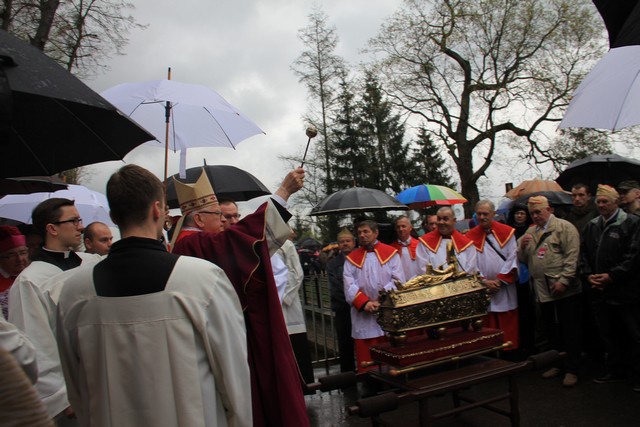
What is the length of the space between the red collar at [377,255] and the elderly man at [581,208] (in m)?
2.55

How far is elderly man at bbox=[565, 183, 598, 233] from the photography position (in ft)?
21.7

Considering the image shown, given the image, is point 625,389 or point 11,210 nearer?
point 625,389

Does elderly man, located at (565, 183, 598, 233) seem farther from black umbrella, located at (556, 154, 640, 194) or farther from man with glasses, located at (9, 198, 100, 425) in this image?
man with glasses, located at (9, 198, 100, 425)

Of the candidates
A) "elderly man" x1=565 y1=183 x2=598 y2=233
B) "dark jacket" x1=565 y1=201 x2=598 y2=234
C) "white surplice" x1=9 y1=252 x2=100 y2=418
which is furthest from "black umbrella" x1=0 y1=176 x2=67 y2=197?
"dark jacket" x1=565 y1=201 x2=598 y2=234

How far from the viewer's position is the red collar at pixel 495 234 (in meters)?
6.49

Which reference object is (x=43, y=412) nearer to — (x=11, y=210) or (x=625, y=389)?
(x=625, y=389)

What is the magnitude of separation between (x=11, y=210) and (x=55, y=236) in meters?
3.98

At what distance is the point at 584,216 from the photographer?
6.78m

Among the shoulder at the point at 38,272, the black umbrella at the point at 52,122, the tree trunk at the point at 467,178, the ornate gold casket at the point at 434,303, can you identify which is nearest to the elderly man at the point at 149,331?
the black umbrella at the point at 52,122

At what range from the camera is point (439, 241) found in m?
6.45

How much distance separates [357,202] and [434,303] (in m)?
3.26

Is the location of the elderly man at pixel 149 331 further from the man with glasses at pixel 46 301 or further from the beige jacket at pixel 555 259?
the beige jacket at pixel 555 259

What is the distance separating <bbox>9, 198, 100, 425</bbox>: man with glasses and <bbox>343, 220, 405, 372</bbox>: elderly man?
10.8 feet

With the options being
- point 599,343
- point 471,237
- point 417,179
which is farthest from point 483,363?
point 417,179
